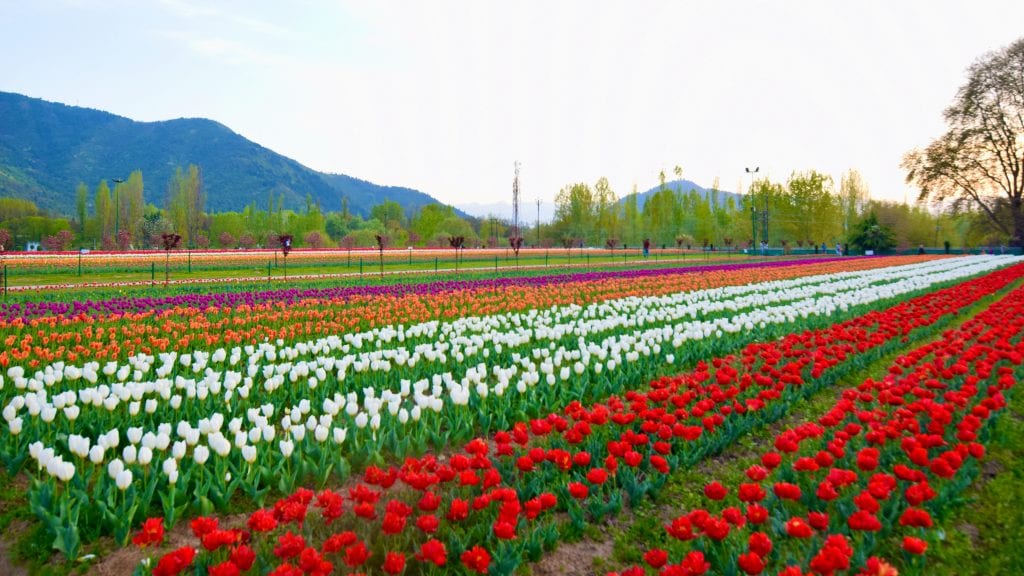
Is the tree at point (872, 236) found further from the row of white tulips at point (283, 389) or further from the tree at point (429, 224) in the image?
the row of white tulips at point (283, 389)

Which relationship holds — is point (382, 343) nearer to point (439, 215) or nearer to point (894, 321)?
point (894, 321)

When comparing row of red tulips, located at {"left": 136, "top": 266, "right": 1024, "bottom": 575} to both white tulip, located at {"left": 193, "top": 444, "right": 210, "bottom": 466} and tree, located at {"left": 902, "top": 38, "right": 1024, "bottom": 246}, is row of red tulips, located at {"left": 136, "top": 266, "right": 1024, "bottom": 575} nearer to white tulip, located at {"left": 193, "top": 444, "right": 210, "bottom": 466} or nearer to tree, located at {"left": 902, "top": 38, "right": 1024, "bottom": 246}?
white tulip, located at {"left": 193, "top": 444, "right": 210, "bottom": 466}

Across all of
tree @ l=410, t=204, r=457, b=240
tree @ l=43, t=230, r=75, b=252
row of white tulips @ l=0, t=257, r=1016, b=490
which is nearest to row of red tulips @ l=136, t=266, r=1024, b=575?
row of white tulips @ l=0, t=257, r=1016, b=490

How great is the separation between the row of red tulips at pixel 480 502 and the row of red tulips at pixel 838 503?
574 millimetres

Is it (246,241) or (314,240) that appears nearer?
(246,241)

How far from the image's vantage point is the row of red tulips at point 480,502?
2875 millimetres

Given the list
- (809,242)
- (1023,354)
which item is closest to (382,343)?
(1023,354)

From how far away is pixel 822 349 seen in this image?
751 centimetres

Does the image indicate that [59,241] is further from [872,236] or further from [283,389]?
[872,236]

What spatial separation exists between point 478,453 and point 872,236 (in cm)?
6484

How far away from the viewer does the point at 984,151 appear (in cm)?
4344

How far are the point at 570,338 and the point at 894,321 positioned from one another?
6.47 meters

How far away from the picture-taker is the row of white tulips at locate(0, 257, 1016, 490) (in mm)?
4369

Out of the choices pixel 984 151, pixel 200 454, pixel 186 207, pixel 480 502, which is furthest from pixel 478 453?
pixel 186 207
